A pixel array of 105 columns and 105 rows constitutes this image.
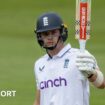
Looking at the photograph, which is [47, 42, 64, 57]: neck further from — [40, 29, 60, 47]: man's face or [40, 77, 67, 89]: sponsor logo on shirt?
[40, 77, 67, 89]: sponsor logo on shirt

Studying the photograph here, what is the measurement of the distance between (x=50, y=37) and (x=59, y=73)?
368 mm

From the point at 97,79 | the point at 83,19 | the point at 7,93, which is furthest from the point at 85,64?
the point at 7,93

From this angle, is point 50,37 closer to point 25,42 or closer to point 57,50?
point 57,50

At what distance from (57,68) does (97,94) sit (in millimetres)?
4755

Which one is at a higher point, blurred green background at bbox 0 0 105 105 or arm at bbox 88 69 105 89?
arm at bbox 88 69 105 89

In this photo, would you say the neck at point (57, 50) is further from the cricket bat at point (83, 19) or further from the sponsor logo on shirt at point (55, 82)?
the cricket bat at point (83, 19)

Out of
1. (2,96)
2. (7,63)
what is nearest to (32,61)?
(7,63)

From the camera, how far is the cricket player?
→ 20.9 ft

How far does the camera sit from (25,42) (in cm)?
1466

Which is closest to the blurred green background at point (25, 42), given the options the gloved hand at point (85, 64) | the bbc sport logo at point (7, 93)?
the bbc sport logo at point (7, 93)

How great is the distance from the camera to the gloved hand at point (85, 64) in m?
6.07

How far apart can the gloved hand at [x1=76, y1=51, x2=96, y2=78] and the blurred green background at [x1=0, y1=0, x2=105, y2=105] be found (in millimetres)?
4707

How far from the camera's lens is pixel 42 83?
659cm

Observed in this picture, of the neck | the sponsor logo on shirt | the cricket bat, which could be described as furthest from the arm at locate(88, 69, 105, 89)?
the neck
